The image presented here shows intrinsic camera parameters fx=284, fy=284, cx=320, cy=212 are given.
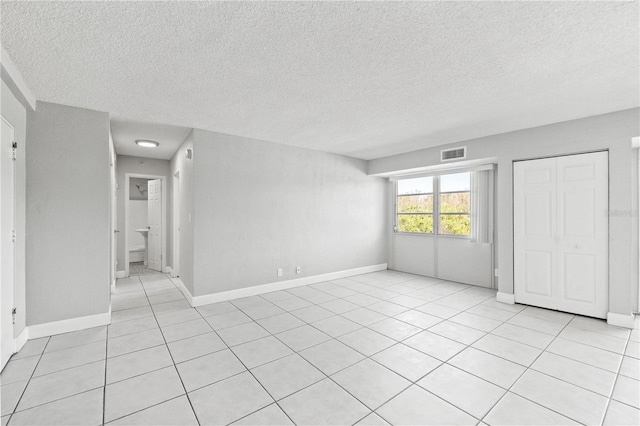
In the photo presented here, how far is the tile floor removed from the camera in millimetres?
1890

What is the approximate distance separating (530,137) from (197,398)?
501cm

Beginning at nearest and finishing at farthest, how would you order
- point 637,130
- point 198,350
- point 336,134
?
point 198,350, point 637,130, point 336,134

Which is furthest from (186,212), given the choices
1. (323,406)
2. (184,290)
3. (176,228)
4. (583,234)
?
(583,234)

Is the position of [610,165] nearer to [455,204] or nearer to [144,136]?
[455,204]

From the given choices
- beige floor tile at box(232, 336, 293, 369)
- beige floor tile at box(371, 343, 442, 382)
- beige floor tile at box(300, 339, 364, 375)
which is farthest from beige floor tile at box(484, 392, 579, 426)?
beige floor tile at box(232, 336, 293, 369)

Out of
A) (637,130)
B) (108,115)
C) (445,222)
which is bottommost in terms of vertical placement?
(445,222)

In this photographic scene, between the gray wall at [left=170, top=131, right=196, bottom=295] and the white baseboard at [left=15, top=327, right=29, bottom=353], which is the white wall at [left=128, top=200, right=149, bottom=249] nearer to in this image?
the gray wall at [left=170, top=131, right=196, bottom=295]

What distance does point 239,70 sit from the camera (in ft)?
8.11

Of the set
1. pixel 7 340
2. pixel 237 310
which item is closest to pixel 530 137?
pixel 237 310

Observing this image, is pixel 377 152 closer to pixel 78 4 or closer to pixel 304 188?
pixel 304 188

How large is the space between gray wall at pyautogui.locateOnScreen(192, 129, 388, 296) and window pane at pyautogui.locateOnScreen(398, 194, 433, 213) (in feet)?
1.90

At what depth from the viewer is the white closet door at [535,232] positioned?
395 cm

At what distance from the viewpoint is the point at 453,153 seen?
4.89 meters

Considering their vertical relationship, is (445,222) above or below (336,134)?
below
